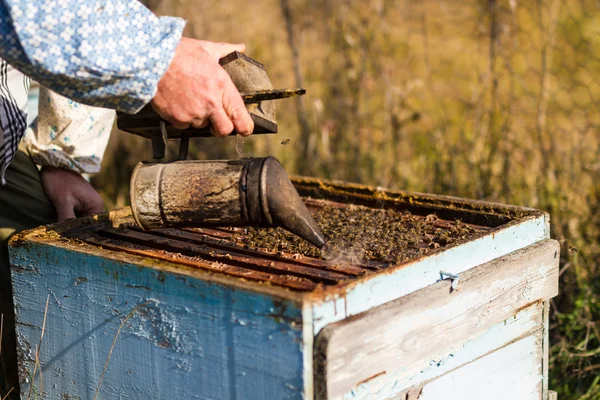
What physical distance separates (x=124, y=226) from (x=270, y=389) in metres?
0.97

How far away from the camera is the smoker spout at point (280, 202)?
197 centimetres

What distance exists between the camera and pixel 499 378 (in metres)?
2.24

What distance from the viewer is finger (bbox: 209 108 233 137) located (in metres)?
2.01

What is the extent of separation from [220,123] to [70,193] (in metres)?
1.29

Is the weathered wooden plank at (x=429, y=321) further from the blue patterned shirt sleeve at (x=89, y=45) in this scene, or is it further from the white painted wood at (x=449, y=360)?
the blue patterned shirt sleeve at (x=89, y=45)

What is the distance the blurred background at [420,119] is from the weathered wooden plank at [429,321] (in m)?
1.05

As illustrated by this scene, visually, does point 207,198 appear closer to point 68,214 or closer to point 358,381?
point 358,381

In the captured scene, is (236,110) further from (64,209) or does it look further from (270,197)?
(64,209)

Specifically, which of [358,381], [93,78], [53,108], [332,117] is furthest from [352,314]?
[332,117]

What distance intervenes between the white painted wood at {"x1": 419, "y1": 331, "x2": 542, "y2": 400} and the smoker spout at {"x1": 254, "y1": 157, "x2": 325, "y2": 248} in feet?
1.90

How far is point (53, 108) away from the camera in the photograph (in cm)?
303

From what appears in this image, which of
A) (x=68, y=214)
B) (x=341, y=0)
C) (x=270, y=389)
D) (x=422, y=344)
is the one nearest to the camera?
(x=270, y=389)

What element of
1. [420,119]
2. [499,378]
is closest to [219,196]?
[499,378]

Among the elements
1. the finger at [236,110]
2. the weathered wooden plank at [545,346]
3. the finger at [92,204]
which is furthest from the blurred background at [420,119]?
the finger at [92,204]
